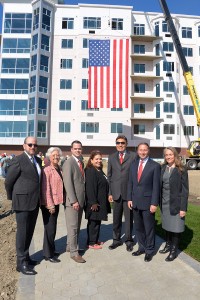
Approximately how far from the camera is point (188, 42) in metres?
43.4

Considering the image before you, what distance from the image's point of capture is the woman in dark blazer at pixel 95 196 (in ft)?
18.9

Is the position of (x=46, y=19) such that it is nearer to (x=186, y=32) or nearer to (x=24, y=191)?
(x=186, y=32)

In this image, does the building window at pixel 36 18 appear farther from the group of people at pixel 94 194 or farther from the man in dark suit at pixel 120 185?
the group of people at pixel 94 194

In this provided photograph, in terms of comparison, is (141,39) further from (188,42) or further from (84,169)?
(84,169)

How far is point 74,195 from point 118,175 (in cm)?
117

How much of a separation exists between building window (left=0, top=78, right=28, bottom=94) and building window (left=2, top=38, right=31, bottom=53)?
172 inches

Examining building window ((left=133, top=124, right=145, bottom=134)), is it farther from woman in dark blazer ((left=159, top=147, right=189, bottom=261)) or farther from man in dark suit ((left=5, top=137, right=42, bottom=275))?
man in dark suit ((left=5, top=137, right=42, bottom=275))

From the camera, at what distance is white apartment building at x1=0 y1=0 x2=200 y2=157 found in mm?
39844

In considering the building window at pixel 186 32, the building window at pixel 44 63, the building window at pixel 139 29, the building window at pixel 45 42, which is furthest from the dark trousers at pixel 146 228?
the building window at pixel 186 32

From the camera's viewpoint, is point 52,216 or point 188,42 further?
point 188,42

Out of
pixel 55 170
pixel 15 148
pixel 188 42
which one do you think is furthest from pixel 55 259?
pixel 188 42

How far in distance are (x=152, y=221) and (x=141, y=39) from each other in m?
41.7

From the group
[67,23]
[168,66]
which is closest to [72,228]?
[168,66]

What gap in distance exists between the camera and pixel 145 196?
5.33 m
